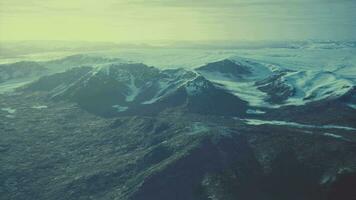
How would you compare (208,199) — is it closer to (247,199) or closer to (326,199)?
(247,199)

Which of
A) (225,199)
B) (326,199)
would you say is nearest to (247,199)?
(225,199)

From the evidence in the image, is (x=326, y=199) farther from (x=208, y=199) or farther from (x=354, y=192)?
(x=208, y=199)

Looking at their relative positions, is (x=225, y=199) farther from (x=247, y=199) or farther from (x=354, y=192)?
(x=354, y=192)

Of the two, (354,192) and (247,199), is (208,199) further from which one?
(354,192)

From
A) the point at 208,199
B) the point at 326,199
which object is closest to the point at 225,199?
the point at 208,199

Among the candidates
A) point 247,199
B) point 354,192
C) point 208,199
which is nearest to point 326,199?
point 354,192

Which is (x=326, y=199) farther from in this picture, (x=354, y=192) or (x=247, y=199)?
(x=247, y=199)
